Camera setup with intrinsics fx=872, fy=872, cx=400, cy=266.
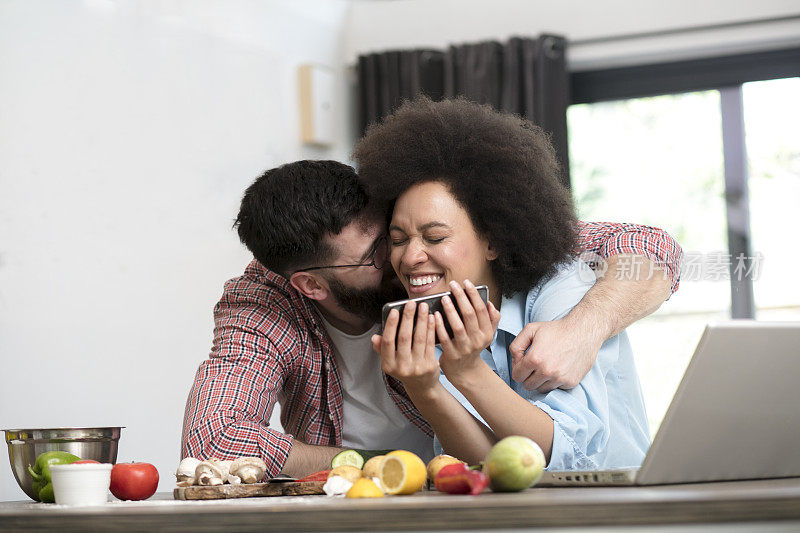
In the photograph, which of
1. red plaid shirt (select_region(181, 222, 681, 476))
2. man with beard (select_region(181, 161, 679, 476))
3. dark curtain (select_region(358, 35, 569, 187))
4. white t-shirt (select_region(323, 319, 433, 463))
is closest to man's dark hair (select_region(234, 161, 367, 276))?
man with beard (select_region(181, 161, 679, 476))

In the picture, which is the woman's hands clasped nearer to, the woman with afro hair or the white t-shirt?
the woman with afro hair

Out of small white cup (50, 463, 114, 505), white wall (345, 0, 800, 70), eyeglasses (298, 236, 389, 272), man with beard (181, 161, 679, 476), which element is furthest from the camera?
white wall (345, 0, 800, 70)

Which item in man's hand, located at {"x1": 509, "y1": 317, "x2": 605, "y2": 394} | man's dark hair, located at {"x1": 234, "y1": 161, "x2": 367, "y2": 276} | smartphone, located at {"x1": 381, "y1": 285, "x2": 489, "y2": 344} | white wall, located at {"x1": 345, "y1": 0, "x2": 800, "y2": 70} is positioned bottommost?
man's hand, located at {"x1": 509, "y1": 317, "x2": 605, "y2": 394}

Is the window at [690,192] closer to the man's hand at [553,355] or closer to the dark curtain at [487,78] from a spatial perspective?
the dark curtain at [487,78]

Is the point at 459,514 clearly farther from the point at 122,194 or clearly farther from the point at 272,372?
the point at 122,194

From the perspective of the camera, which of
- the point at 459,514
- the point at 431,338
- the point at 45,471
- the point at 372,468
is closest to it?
the point at 459,514

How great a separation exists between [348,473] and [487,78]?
3224 millimetres

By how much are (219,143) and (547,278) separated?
193 cm

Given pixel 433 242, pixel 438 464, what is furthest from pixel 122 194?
pixel 438 464

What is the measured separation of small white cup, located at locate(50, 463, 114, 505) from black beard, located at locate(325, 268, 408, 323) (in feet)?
3.52

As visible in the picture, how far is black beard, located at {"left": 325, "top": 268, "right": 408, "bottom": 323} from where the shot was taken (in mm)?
2203

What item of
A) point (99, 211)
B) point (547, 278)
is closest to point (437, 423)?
point (547, 278)

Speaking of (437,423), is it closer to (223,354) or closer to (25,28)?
(223,354)

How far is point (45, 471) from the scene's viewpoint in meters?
1.38
